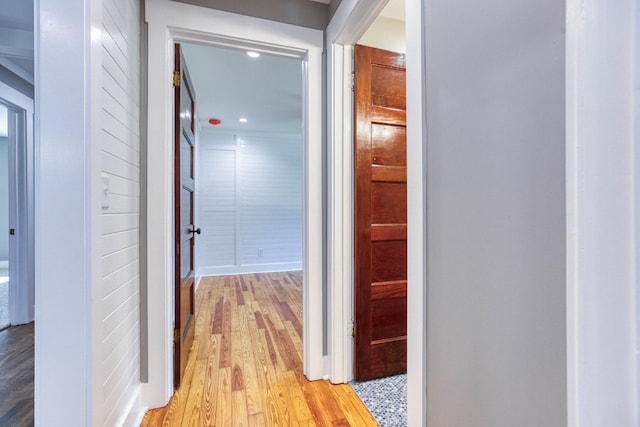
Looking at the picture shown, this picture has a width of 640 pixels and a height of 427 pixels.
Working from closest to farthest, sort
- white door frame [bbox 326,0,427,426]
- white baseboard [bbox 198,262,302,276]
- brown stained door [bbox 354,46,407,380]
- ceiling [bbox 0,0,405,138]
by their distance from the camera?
white door frame [bbox 326,0,427,426]
brown stained door [bbox 354,46,407,380]
ceiling [bbox 0,0,405,138]
white baseboard [bbox 198,262,302,276]

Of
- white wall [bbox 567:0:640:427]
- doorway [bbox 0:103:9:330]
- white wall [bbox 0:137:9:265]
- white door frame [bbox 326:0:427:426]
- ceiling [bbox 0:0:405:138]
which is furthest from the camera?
white wall [bbox 0:137:9:265]

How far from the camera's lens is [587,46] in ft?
1.25

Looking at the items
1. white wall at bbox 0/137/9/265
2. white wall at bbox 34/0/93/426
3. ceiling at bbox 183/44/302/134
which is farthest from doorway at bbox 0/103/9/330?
white wall at bbox 34/0/93/426

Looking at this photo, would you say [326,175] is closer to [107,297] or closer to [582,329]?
[107,297]

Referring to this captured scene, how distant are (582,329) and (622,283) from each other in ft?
0.29

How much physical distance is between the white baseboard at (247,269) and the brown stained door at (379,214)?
3314 mm

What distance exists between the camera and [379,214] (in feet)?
5.56

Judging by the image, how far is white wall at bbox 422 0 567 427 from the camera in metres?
0.58

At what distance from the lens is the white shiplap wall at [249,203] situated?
4473 mm

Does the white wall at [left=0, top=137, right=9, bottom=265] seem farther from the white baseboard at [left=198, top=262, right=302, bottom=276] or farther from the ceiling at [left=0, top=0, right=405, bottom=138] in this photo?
Result: the white baseboard at [left=198, top=262, right=302, bottom=276]

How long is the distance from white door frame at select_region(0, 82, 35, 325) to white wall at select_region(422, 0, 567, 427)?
131 inches

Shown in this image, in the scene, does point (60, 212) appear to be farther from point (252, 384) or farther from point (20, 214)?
point (20, 214)

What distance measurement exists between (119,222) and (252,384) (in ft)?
3.85

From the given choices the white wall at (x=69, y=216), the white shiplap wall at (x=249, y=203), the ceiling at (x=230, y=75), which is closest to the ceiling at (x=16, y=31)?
the ceiling at (x=230, y=75)
